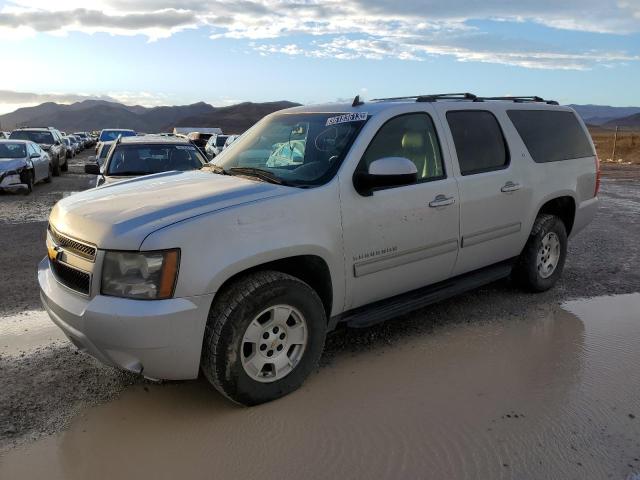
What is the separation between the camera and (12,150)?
14914 millimetres

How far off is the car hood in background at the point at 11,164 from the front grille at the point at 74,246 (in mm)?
11715

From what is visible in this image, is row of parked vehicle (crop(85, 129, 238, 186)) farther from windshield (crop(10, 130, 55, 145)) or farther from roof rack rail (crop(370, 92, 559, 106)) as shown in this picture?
windshield (crop(10, 130, 55, 145))

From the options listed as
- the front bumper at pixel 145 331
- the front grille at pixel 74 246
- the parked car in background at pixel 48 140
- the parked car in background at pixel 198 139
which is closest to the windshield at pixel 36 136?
the parked car in background at pixel 48 140

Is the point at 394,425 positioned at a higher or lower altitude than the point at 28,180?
lower

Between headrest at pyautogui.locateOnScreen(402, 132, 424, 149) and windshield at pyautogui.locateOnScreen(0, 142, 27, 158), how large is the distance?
44.2 ft

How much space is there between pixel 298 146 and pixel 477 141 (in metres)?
1.60

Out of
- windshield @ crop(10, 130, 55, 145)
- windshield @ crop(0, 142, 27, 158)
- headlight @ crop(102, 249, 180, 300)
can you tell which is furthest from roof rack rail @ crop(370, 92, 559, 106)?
windshield @ crop(10, 130, 55, 145)

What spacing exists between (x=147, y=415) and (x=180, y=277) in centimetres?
99

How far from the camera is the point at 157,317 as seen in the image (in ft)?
10.1

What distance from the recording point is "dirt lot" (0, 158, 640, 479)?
3008 mm

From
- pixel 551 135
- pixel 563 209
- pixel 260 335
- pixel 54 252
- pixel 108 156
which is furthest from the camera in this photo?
pixel 108 156

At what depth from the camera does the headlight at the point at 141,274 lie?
10.2 feet

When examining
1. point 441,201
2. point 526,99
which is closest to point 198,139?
point 526,99

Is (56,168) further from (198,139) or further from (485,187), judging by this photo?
(485,187)
